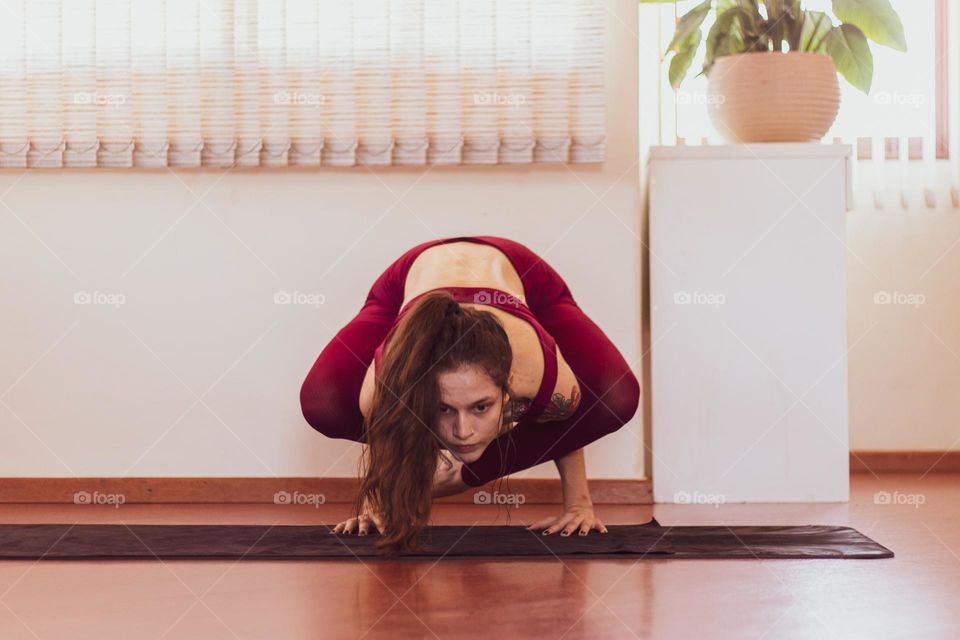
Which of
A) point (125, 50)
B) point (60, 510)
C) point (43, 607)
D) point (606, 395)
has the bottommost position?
point (60, 510)

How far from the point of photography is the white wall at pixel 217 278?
287 centimetres

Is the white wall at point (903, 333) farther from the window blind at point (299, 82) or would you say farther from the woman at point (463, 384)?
the woman at point (463, 384)

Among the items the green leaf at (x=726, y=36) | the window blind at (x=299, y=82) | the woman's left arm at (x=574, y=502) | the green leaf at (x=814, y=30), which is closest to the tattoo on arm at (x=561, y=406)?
the woman's left arm at (x=574, y=502)

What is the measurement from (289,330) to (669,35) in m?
1.43

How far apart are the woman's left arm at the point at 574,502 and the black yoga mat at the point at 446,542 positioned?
0.04 metres

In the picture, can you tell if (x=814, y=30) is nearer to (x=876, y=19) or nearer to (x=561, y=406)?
(x=876, y=19)

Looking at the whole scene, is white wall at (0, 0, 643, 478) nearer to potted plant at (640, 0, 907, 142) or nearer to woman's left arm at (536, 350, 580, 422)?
potted plant at (640, 0, 907, 142)

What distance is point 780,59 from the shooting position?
9.29ft

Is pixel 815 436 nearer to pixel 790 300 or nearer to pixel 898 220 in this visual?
pixel 790 300

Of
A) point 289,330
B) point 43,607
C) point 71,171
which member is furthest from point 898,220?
point 43,607

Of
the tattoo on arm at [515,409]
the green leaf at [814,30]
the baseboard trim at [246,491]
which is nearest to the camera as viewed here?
the tattoo on arm at [515,409]

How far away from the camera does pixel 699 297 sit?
2.75 meters

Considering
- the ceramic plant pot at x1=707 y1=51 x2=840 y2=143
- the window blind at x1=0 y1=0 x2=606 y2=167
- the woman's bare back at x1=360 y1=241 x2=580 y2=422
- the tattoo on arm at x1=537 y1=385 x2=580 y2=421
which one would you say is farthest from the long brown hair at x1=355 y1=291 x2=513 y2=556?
the ceramic plant pot at x1=707 y1=51 x2=840 y2=143

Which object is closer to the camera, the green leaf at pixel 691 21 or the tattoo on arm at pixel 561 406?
the tattoo on arm at pixel 561 406
